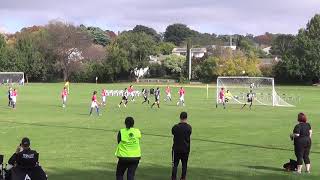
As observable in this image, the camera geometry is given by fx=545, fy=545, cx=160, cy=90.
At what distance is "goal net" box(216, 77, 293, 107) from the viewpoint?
182ft

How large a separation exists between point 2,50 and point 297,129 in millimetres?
119870

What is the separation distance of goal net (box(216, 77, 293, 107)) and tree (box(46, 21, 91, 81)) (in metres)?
69.2

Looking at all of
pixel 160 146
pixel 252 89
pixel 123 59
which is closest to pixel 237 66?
pixel 123 59

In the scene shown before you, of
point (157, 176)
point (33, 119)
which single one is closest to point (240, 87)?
point (33, 119)

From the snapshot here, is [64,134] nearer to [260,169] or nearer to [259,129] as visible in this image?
[259,129]

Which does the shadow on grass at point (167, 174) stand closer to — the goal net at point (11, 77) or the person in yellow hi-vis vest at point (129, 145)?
the person in yellow hi-vis vest at point (129, 145)

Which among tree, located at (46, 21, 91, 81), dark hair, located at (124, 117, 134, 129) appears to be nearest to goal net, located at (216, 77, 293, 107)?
dark hair, located at (124, 117, 134, 129)

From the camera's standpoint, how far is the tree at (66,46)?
12900cm

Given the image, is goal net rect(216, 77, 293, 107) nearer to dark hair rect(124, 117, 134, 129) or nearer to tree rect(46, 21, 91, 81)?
dark hair rect(124, 117, 134, 129)

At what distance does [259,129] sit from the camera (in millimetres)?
28984

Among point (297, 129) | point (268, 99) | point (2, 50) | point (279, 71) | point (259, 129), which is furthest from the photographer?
point (2, 50)

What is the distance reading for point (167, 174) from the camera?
594 inches

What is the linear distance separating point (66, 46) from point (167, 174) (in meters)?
117

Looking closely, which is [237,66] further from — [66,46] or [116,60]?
[66,46]
